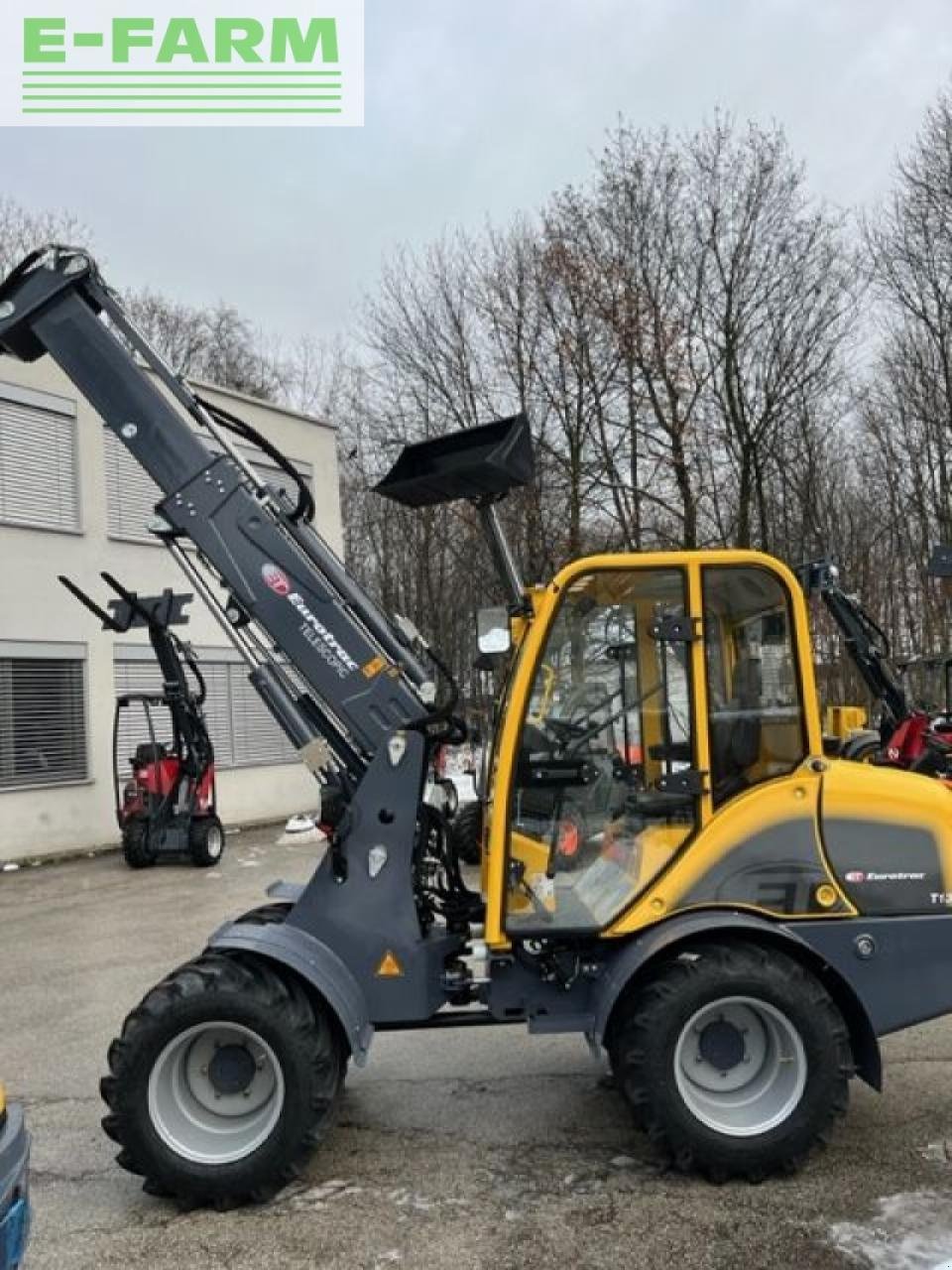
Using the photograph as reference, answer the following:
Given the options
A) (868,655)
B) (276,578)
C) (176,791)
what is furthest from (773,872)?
(176,791)

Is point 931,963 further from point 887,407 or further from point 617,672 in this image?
point 887,407

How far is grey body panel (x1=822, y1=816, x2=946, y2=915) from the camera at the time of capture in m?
4.55

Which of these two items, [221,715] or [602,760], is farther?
[221,715]

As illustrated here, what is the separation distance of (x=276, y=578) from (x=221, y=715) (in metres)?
14.3

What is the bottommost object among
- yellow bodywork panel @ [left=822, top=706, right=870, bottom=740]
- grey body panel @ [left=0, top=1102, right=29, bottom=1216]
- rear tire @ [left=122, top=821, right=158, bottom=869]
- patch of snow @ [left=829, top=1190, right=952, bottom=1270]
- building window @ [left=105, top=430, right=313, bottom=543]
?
patch of snow @ [left=829, top=1190, right=952, bottom=1270]

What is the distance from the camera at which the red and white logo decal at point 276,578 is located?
16.7ft

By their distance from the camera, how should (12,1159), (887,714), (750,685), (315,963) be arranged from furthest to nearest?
(887,714), (750,685), (315,963), (12,1159)

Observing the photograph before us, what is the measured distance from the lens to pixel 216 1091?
4.52 metres

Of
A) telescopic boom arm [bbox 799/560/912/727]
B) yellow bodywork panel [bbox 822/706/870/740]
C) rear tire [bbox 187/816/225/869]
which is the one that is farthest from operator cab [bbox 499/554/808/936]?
yellow bodywork panel [bbox 822/706/870/740]

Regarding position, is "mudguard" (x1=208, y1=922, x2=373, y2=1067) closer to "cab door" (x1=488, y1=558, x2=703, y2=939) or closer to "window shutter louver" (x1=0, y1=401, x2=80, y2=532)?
"cab door" (x1=488, y1=558, x2=703, y2=939)

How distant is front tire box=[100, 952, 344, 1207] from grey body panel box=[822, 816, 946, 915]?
2.18m

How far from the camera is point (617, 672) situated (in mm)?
4750

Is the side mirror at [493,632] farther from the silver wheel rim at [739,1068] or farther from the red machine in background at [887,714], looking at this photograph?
the red machine in background at [887,714]

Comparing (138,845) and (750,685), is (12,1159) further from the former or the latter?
(138,845)
